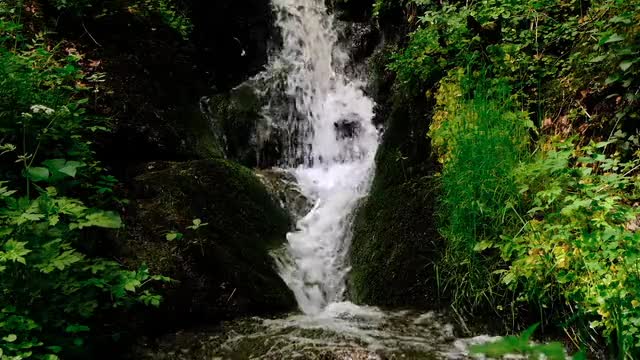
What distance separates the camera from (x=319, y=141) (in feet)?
25.2

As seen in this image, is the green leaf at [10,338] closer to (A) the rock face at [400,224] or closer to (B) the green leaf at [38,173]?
(B) the green leaf at [38,173]

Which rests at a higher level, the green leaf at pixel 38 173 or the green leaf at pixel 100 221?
the green leaf at pixel 38 173

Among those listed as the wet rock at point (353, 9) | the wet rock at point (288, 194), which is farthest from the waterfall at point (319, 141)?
the wet rock at point (353, 9)

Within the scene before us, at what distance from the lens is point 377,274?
4234 millimetres

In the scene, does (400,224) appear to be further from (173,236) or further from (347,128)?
(347,128)

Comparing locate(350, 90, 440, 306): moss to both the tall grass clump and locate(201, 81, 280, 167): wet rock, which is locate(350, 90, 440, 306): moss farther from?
locate(201, 81, 280, 167): wet rock

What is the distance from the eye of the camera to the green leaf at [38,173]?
2772 mm

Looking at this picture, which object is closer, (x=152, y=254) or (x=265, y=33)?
(x=152, y=254)

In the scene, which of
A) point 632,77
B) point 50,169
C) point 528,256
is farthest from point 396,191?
point 50,169

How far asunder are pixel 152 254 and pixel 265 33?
6.65 meters

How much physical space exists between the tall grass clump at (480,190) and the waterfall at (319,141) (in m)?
1.36

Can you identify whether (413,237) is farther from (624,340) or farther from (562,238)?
(624,340)

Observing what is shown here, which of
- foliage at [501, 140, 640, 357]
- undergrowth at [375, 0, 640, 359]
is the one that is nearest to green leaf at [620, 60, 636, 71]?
undergrowth at [375, 0, 640, 359]

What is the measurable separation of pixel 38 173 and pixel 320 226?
10.9ft
